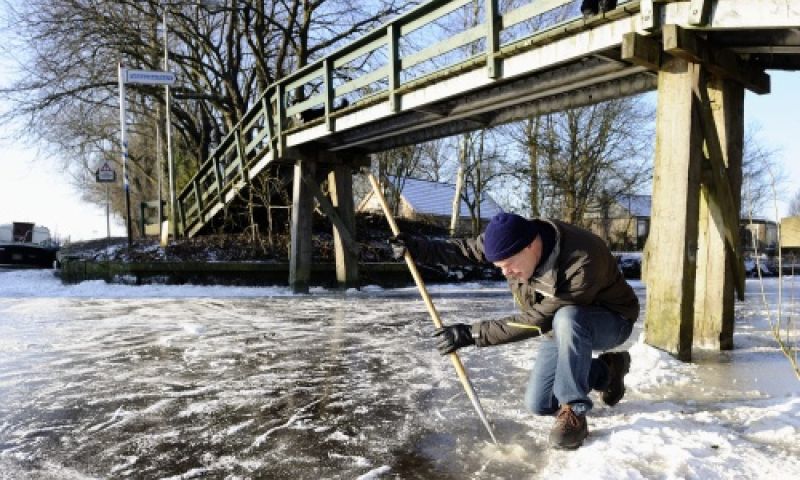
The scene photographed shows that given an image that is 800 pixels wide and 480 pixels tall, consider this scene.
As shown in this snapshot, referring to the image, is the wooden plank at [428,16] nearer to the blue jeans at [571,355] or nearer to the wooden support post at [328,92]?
the wooden support post at [328,92]

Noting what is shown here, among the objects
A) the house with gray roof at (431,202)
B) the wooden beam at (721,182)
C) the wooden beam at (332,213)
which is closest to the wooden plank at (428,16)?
the wooden beam at (721,182)

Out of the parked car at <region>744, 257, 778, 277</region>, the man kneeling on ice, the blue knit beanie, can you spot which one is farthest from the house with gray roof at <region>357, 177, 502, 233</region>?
the blue knit beanie

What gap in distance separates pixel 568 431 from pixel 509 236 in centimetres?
95

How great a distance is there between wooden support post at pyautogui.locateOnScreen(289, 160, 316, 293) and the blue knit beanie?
370 inches

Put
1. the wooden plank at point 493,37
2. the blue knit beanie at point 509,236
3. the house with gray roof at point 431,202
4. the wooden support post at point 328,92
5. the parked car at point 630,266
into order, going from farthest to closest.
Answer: the house with gray roof at point 431,202, the parked car at point 630,266, the wooden support post at point 328,92, the wooden plank at point 493,37, the blue knit beanie at point 509,236

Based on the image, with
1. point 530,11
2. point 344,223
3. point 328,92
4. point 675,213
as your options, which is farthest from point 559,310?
point 344,223

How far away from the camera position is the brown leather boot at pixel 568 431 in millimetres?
2896

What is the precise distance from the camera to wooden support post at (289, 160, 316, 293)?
470 inches

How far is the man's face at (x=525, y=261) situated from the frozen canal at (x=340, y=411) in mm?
871

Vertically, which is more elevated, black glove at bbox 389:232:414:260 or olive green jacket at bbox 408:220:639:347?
black glove at bbox 389:232:414:260

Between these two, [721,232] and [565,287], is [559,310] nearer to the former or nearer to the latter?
[565,287]

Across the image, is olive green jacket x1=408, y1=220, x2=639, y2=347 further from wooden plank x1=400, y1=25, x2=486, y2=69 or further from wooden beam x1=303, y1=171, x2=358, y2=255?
wooden beam x1=303, y1=171, x2=358, y2=255

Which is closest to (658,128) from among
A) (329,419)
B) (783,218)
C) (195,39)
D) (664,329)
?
(664,329)

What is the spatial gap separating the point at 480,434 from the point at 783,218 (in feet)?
5.81
